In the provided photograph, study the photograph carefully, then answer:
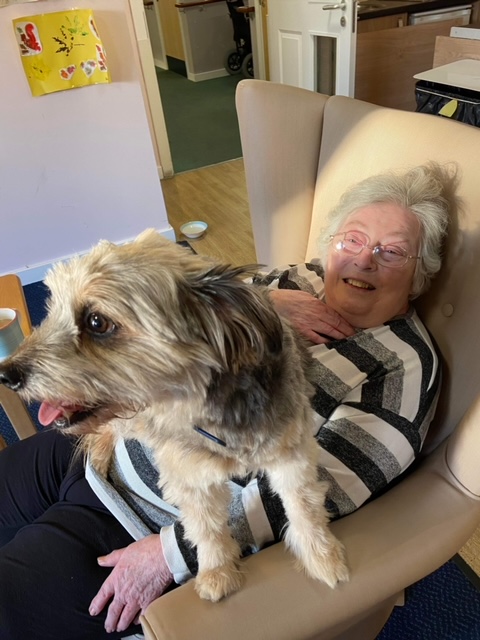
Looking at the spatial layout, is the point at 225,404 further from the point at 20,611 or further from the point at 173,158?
the point at 173,158

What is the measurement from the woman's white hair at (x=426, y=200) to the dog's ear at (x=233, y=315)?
542 millimetres

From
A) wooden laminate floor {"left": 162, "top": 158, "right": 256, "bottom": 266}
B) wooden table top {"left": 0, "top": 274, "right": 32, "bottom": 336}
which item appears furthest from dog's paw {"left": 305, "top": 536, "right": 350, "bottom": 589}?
wooden laminate floor {"left": 162, "top": 158, "right": 256, "bottom": 266}

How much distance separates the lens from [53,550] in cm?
94

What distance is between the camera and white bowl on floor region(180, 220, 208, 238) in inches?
125

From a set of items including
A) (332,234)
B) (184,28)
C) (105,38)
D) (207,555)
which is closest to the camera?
(207,555)

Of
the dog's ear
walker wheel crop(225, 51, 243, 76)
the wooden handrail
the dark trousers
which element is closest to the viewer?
the dog's ear

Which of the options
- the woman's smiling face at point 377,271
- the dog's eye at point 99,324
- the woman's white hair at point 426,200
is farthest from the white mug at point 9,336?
the woman's white hair at point 426,200

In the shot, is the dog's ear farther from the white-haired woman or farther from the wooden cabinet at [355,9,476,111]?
the wooden cabinet at [355,9,476,111]

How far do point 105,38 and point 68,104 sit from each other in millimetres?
368

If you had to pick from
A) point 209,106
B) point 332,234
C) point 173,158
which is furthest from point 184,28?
point 332,234

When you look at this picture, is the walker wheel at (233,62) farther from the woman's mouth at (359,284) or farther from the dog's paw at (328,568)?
Answer: the dog's paw at (328,568)

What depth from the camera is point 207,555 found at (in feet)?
2.76

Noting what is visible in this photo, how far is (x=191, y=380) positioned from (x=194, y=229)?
8.53 ft

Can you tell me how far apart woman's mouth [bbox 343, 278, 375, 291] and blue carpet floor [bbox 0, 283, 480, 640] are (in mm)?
871
